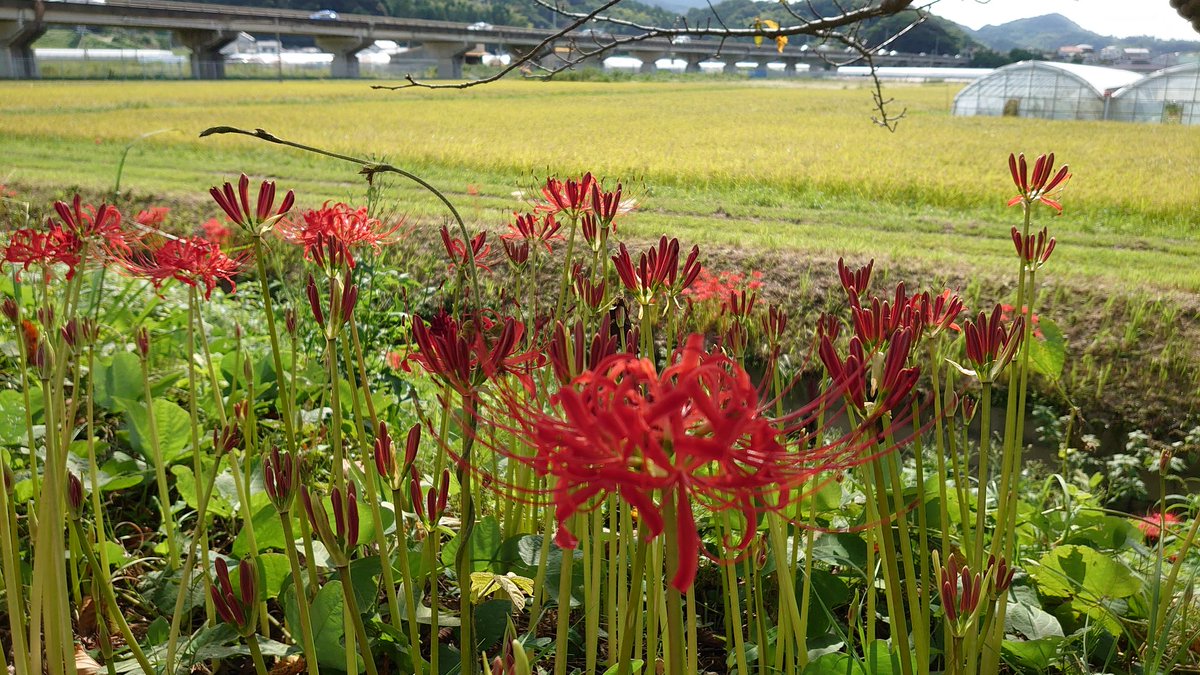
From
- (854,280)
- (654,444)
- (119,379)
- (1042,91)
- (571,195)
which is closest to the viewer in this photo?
(654,444)

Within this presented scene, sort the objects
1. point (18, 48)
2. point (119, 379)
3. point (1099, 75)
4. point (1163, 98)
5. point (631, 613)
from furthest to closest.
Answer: point (1099, 75) < point (1163, 98) < point (18, 48) < point (119, 379) < point (631, 613)

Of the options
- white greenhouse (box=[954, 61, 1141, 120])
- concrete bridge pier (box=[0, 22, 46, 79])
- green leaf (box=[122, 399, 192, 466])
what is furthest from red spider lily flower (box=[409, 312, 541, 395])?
white greenhouse (box=[954, 61, 1141, 120])

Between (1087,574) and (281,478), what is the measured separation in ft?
2.65

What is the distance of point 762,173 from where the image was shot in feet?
11.1

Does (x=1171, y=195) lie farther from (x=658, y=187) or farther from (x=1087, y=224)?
(x=658, y=187)

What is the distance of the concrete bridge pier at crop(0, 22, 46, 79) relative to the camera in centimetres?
505

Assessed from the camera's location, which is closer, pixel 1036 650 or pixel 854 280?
pixel 854 280

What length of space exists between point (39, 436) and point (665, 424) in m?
1.39

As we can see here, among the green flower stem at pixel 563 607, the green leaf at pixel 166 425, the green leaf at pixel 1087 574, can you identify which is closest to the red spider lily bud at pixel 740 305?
the green flower stem at pixel 563 607

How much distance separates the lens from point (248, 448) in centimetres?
92

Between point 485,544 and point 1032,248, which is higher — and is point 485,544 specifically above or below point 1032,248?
below

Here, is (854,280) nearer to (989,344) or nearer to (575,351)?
(989,344)

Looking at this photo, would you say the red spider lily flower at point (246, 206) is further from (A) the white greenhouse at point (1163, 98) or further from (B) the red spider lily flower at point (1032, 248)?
(A) the white greenhouse at point (1163, 98)

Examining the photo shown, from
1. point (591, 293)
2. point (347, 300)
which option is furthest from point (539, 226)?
point (347, 300)
